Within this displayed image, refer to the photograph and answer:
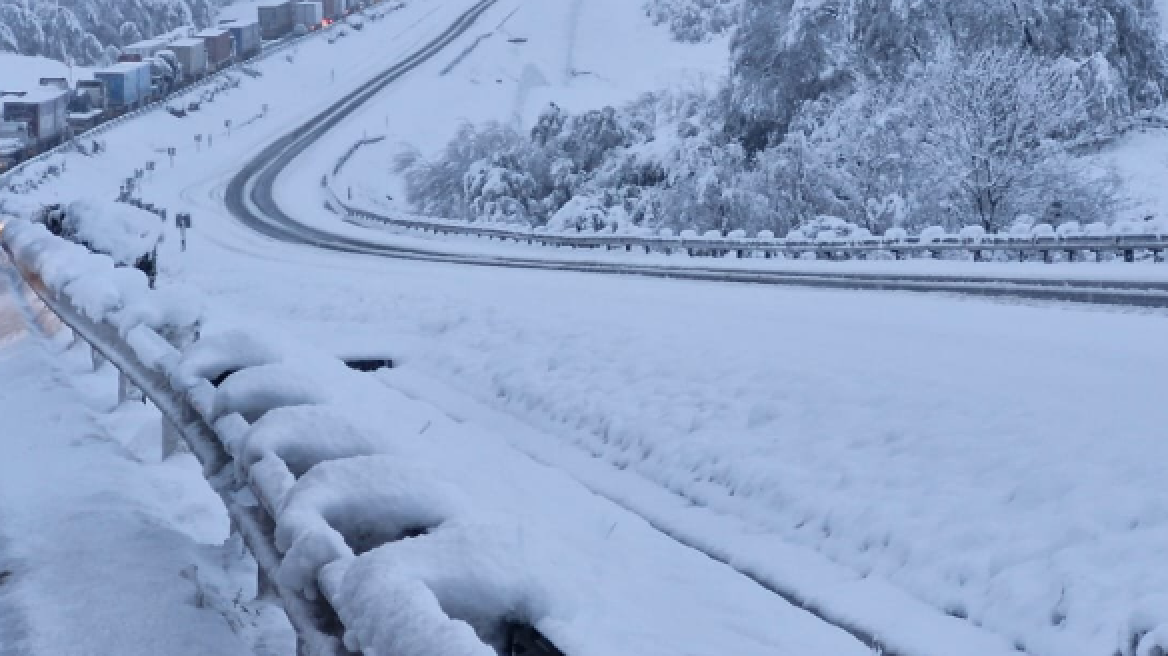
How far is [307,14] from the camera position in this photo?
132750 millimetres

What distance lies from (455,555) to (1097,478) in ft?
21.0

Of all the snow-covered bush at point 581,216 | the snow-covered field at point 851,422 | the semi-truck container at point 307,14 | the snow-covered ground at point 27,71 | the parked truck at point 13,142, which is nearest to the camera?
the snow-covered field at point 851,422

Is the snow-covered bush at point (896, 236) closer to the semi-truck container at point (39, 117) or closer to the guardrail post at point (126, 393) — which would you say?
the guardrail post at point (126, 393)

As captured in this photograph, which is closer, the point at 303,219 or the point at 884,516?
the point at 884,516

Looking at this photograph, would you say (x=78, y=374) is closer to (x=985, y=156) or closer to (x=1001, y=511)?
(x=1001, y=511)

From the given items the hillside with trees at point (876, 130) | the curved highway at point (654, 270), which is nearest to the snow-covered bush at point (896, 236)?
the curved highway at point (654, 270)

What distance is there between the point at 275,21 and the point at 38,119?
57.3 meters

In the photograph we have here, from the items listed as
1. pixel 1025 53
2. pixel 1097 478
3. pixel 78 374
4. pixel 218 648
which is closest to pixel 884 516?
pixel 1097 478

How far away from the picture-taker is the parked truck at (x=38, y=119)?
74.9 metres

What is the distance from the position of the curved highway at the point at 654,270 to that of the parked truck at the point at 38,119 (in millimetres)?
10241

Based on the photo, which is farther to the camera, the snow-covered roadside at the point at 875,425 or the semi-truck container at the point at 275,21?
the semi-truck container at the point at 275,21

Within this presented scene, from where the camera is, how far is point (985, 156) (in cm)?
4250

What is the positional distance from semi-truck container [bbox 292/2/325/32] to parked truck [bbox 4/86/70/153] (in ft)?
182

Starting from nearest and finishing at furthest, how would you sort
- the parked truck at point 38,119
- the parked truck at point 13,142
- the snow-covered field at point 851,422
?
the snow-covered field at point 851,422 → the parked truck at point 13,142 → the parked truck at point 38,119
